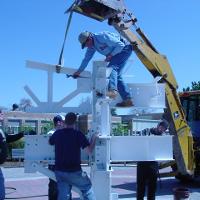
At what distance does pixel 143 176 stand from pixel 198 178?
4674 millimetres

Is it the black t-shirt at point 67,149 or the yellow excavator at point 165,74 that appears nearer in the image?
the black t-shirt at point 67,149

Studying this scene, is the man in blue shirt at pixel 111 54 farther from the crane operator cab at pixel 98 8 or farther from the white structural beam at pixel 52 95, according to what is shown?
the crane operator cab at pixel 98 8

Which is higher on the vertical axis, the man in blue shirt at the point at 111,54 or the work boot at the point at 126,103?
the man in blue shirt at the point at 111,54

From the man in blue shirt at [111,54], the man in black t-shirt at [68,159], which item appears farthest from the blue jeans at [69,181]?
the man in blue shirt at [111,54]

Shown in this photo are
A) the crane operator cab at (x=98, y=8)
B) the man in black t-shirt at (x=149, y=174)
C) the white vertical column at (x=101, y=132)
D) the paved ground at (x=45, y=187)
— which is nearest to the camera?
the white vertical column at (x=101, y=132)

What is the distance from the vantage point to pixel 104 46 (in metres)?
6.99

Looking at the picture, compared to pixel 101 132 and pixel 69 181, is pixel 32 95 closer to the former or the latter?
pixel 101 132

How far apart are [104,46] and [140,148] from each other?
5.21 ft

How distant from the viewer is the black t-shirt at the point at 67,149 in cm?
669

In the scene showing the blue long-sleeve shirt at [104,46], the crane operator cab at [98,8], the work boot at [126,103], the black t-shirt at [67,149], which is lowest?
the black t-shirt at [67,149]

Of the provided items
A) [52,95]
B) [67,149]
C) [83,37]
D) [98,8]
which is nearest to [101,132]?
[67,149]

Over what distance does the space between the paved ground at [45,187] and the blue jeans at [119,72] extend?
3.08 metres

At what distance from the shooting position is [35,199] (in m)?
11.3

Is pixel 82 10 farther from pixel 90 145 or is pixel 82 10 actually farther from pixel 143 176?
pixel 143 176
